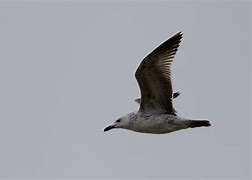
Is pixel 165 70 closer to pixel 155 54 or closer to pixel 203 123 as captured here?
pixel 155 54

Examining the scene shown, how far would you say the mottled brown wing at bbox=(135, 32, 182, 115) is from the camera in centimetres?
882

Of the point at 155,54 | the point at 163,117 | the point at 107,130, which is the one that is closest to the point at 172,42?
the point at 155,54

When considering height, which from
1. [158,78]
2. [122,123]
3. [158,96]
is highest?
[158,78]

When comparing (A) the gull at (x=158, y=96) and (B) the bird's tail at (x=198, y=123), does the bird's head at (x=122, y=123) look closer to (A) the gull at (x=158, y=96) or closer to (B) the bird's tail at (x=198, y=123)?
(A) the gull at (x=158, y=96)

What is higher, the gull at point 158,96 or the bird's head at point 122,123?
the gull at point 158,96

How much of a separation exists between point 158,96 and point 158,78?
25cm

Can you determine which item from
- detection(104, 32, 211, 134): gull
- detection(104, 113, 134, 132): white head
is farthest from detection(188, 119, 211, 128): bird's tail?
detection(104, 113, 134, 132): white head

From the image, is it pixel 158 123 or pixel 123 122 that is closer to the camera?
pixel 158 123

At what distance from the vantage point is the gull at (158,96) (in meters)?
8.82

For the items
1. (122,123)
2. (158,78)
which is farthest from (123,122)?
(158,78)

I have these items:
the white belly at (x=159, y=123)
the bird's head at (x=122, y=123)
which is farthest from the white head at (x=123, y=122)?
the white belly at (x=159, y=123)

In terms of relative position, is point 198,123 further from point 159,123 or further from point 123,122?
point 123,122

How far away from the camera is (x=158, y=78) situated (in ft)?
29.1

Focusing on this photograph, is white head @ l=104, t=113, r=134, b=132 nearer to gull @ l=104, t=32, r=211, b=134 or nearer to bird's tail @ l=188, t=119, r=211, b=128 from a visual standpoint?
gull @ l=104, t=32, r=211, b=134
